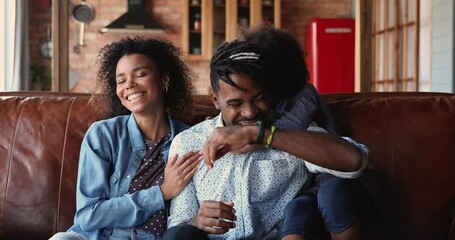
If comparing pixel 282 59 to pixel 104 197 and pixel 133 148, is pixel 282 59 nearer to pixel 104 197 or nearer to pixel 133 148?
pixel 133 148

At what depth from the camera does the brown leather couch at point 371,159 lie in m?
2.21

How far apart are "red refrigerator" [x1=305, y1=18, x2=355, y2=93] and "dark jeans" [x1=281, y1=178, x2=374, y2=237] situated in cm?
591

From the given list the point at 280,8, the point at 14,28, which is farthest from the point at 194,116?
the point at 280,8

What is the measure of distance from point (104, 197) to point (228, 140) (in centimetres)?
54

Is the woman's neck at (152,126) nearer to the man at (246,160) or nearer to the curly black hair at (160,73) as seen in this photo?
the curly black hair at (160,73)

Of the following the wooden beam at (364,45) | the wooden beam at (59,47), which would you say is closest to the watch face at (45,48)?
the wooden beam at (59,47)

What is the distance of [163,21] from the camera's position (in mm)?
8281

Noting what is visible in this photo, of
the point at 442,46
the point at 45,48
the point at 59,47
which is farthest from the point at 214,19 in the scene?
the point at 59,47

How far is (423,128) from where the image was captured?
7.41 feet

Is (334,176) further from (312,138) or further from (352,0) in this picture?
(352,0)

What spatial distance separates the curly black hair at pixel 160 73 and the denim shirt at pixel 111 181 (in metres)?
0.11

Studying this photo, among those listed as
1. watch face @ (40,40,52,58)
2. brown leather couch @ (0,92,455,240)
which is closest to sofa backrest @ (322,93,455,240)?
brown leather couch @ (0,92,455,240)

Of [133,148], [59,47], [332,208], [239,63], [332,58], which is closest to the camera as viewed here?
[332,208]

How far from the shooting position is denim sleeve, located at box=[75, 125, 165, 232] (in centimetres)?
196
